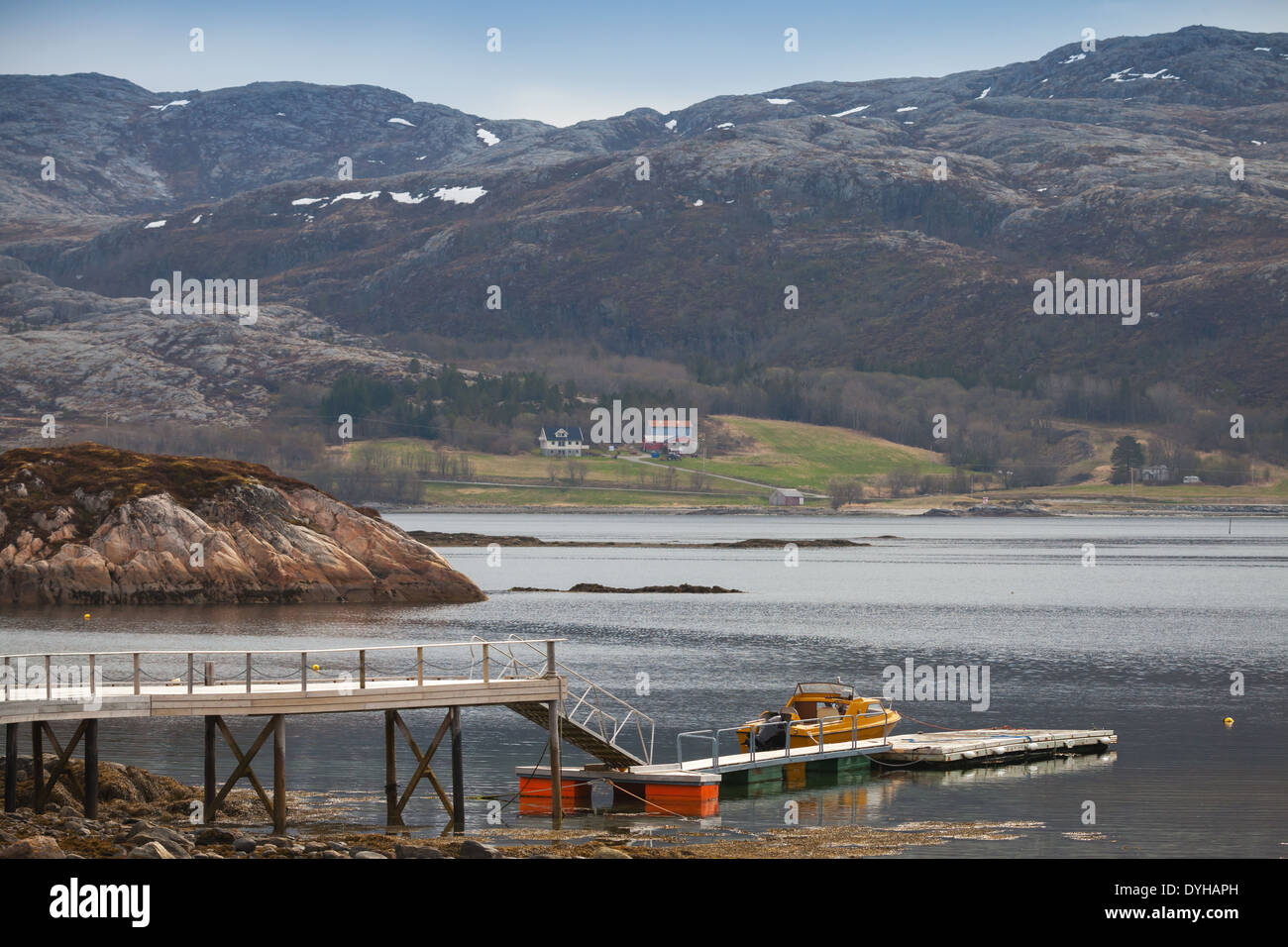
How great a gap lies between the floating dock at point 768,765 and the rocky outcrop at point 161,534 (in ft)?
168

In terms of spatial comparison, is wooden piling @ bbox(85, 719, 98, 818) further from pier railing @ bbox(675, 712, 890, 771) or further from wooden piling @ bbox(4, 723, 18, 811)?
pier railing @ bbox(675, 712, 890, 771)

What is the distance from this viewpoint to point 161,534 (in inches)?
3644

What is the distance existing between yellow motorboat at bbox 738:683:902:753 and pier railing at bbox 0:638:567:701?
698 cm

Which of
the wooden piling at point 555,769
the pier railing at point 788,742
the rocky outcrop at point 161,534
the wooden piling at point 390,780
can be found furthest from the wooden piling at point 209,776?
the rocky outcrop at point 161,534

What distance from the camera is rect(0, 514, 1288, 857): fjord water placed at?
130 ft

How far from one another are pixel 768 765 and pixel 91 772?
726 inches

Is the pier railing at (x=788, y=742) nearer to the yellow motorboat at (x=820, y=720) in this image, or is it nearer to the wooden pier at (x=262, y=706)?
the yellow motorboat at (x=820, y=720)

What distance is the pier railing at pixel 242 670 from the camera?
3478 cm

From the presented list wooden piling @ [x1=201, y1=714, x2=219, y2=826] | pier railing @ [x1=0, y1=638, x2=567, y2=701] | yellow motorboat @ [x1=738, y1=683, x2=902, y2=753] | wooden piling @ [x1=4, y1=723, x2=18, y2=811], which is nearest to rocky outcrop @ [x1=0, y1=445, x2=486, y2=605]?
pier railing @ [x1=0, y1=638, x2=567, y2=701]

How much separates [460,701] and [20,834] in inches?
413

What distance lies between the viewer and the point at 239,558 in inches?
3730

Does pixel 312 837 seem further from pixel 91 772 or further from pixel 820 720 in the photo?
pixel 820 720
